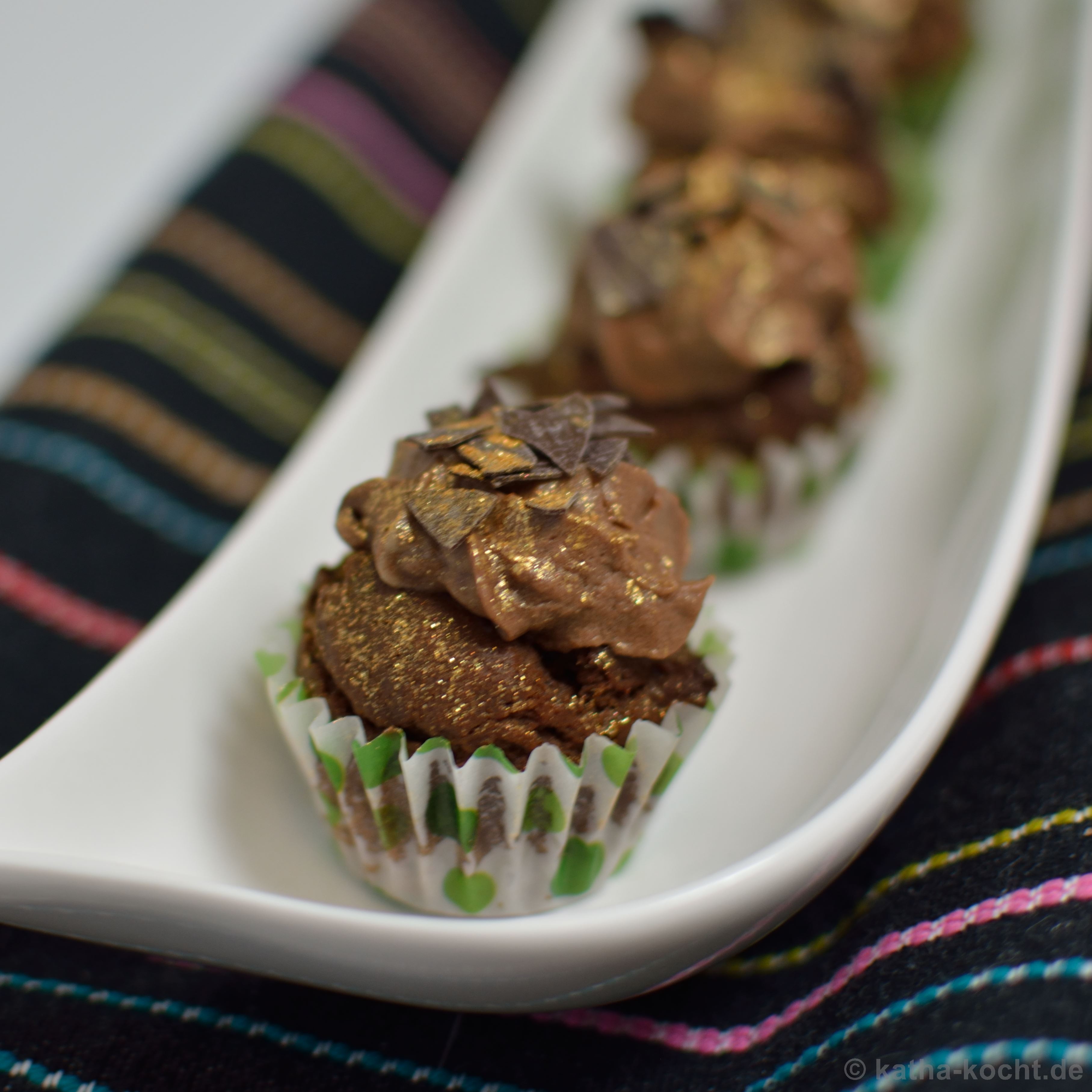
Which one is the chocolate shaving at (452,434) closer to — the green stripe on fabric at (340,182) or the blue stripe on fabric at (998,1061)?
the blue stripe on fabric at (998,1061)

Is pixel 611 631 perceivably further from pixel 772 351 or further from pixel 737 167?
pixel 737 167

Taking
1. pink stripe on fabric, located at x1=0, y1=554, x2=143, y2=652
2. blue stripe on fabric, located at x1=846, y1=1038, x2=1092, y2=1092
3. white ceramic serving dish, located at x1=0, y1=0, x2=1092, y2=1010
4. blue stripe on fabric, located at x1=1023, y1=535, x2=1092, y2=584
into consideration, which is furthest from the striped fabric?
blue stripe on fabric, located at x1=1023, y1=535, x2=1092, y2=584

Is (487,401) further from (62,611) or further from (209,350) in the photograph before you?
(209,350)

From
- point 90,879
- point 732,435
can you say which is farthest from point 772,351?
point 90,879

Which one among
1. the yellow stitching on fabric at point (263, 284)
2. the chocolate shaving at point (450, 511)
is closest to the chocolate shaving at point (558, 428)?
the chocolate shaving at point (450, 511)

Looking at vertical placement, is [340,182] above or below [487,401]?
above

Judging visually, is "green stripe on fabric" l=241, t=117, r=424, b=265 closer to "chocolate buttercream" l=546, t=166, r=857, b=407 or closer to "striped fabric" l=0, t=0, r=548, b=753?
Result: "striped fabric" l=0, t=0, r=548, b=753

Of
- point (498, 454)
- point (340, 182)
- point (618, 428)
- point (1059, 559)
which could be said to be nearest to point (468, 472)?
point (498, 454)
